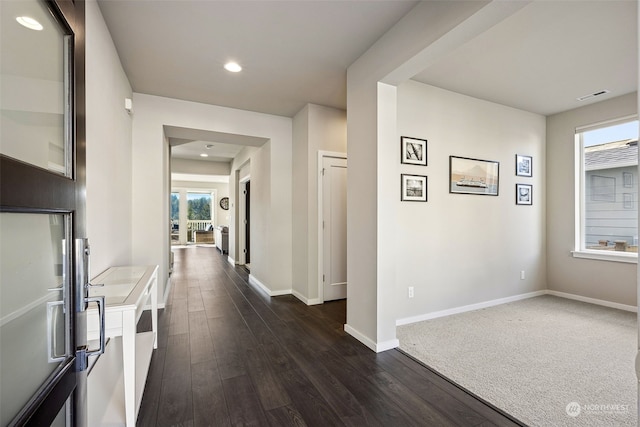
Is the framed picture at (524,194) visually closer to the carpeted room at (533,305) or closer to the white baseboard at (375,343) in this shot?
the carpeted room at (533,305)

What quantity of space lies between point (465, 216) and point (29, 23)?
3726 millimetres

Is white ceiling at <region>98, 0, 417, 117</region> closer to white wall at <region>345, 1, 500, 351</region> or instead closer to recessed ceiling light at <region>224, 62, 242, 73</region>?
recessed ceiling light at <region>224, 62, 242, 73</region>

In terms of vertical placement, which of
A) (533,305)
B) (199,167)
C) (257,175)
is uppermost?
(199,167)

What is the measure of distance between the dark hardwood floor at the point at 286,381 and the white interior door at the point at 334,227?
0.69 metres

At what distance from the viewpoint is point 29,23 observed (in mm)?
736

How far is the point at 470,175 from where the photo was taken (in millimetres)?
3459

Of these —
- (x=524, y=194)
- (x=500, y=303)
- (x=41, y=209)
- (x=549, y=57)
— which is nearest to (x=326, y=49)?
(x=549, y=57)

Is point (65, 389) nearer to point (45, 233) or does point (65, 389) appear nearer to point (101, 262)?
point (45, 233)

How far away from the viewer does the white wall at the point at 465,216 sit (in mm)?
3041

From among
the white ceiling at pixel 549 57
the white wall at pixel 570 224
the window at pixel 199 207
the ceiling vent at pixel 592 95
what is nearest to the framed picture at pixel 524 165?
the white wall at pixel 570 224

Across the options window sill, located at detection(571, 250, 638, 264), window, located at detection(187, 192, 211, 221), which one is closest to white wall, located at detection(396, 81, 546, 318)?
window sill, located at detection(571, 250, 638, 264)

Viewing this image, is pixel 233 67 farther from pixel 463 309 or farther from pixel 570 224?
pixel 570 224

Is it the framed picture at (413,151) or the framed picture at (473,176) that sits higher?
the framed picture at (413,151)

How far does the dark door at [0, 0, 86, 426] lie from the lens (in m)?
0.64
